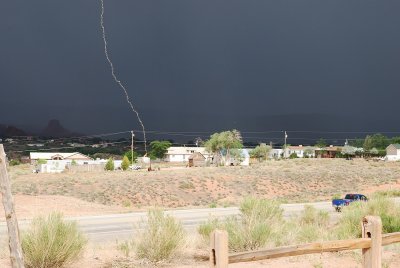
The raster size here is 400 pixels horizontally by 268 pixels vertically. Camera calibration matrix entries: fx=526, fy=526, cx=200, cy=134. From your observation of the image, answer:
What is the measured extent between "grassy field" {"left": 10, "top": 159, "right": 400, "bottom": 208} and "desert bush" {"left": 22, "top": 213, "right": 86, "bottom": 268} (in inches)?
1218

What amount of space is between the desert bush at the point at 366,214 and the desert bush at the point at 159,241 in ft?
17.7

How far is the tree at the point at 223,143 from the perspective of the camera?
11900 cm

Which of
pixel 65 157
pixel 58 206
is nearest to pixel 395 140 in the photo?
pixel 65 157

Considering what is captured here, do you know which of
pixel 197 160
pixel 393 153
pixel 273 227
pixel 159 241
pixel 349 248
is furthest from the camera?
pixel 393 153

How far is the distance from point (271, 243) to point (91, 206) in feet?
84.2

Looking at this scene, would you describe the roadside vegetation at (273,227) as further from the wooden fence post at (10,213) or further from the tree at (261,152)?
the tree at (261,152)

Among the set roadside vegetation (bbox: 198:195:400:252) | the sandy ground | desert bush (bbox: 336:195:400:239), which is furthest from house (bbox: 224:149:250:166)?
roadside vegetation (bbox: 198:195:400:252)

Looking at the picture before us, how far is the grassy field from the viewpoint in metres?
48.4

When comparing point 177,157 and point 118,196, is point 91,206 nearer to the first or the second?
point 118,196

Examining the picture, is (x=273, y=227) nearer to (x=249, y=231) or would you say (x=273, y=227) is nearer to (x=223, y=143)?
(x=249, y=231)

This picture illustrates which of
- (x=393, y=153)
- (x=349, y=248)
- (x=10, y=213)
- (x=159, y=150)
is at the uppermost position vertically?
(x=159, y=150)

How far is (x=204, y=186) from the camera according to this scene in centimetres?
5672

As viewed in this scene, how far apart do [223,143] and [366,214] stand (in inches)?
3982

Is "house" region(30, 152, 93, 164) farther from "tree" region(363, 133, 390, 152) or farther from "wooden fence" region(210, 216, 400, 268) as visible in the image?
"wooden fence" region(210, 216, 400, 268)
